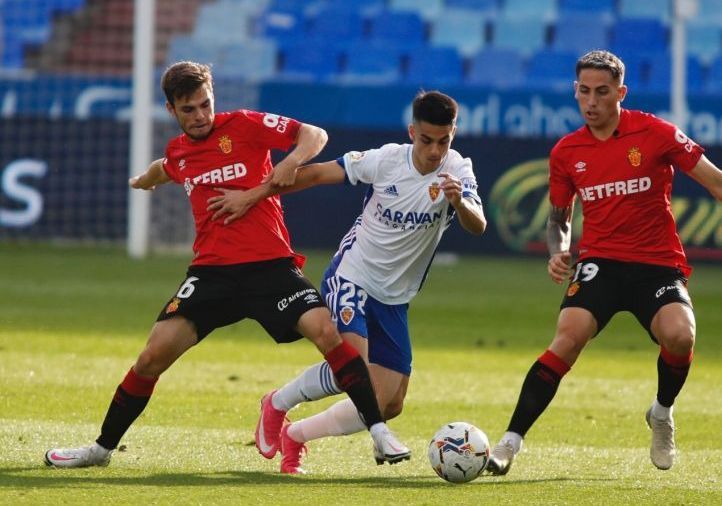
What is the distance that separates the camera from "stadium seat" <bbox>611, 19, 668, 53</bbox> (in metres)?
22.5

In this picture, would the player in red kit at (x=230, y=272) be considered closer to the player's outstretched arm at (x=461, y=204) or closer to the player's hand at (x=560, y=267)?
the player's outstretched arm at (x=461, y=204)

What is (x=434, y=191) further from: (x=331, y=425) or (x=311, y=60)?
(x=311, y=60)

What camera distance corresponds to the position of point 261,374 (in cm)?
979

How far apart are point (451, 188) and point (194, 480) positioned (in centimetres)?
163

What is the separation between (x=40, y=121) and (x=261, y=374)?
32.7 feet

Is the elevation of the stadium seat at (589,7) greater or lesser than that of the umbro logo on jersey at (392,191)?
lesser

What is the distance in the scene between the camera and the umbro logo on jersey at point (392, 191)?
6.76m

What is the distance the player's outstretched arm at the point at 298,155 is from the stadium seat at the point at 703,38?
16.8 m

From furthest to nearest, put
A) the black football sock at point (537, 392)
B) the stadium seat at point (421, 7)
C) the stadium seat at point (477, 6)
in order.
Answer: the stadium seat at point (477, 6), the stadium seat at point (421, 7), the black football sock at point (537, 392)

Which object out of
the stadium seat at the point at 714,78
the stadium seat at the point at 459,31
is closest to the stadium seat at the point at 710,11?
the stadium seat at the point at 714,78

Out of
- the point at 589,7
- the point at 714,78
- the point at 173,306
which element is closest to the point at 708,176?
the point at 173,306

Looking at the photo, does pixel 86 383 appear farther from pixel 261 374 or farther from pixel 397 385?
pixel 397 385

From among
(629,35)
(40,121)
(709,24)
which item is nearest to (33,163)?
(40,121)

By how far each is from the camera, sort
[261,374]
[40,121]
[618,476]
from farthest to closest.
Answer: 1. [40,121]
2. [261,374]
3. [618,476]
